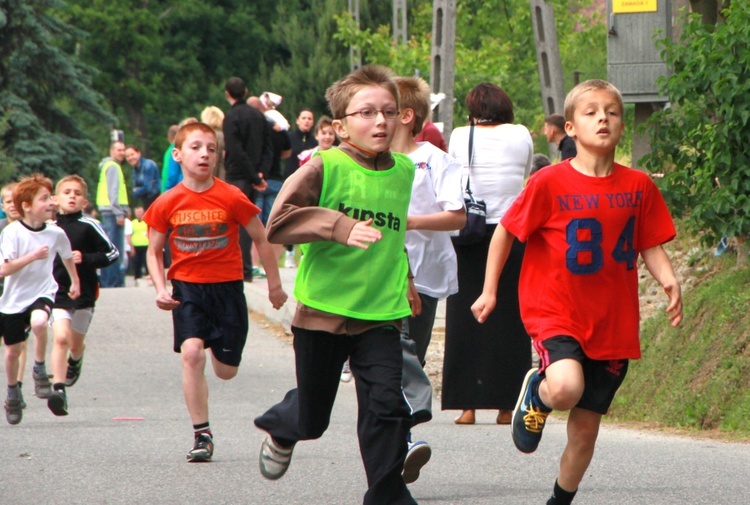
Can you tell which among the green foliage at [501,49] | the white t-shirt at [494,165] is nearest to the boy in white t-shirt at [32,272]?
the white t-shirt at [494,165]

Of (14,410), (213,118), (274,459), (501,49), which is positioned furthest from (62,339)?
(501,49)

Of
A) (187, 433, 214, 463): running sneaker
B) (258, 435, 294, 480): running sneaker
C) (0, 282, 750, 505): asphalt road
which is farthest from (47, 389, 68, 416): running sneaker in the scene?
(258, 435, 294, 480): running sneaker

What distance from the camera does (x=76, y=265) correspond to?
1038 centimetres

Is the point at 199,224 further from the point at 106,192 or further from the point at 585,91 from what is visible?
the point at 106,192

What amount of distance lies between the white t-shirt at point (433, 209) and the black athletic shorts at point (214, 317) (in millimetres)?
1039

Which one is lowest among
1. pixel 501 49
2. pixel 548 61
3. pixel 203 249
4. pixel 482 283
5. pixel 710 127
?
pixel 482 283

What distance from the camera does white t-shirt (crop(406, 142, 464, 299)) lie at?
717 centimetres

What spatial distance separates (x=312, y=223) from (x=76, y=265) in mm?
5424

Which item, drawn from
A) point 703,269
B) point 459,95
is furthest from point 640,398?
point 459,95

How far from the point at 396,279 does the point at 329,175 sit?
471 millimetres

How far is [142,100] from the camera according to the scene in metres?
62.7

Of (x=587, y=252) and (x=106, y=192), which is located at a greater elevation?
(x=587, y=252)

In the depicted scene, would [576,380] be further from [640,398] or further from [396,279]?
[640,398]

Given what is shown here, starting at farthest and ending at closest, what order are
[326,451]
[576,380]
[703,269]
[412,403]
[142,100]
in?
[142,100] → [703,269] → [326,451] → [412,403] → [576,380]
